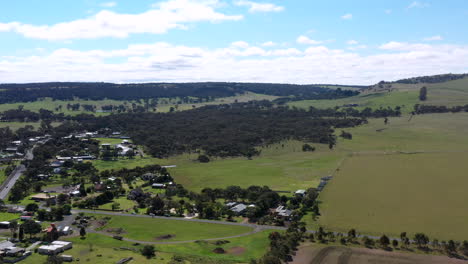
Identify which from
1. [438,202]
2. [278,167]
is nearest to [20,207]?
[278,167]

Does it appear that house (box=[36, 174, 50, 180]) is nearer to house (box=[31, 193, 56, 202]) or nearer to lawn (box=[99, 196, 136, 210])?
house (box=[31, 193, 56, 202])

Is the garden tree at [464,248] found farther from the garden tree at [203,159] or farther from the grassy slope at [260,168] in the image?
the garden tree at [203,159]

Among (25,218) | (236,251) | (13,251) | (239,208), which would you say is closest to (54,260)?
(13,251)

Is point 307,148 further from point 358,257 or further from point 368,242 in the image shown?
point 358,257

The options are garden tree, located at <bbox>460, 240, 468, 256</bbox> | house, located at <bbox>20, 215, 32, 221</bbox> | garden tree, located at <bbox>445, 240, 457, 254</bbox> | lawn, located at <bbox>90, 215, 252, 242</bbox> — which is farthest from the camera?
house, located at <bbox>20, 215, 32, 221</bbox>

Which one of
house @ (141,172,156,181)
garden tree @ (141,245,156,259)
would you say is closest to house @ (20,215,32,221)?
garden tree @ (141,245,156,259)

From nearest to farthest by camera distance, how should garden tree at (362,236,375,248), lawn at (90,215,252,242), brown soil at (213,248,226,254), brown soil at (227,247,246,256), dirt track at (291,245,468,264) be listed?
dirt track at (291,245,468,264) < brown soil at (227,247,246,256) < brown soil at (213,248,226,254) < garden tree at (362,236,375,248) < lawn at (90,215,252,242)

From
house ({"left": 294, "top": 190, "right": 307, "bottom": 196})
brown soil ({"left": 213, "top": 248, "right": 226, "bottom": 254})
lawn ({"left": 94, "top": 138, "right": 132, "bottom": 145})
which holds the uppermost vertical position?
→ lawn ({"left": 94, "top": 138, "right": 132, "bottom": 145})

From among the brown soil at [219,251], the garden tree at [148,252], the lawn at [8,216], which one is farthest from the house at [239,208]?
the lawn at [8,216]
